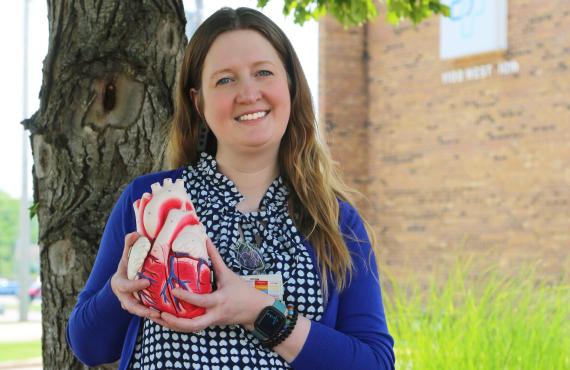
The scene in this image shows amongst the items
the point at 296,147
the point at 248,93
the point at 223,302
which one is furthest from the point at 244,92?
the point at 223,302

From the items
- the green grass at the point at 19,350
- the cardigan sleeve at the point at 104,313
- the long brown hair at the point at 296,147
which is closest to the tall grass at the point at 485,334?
the long brown hair at the point at 296,147

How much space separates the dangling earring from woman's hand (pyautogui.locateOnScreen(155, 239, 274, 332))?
46 cm

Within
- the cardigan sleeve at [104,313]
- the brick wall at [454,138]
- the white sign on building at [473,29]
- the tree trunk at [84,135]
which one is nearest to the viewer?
the cardigan sleeve at [104,313]

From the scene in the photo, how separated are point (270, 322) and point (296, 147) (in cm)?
49

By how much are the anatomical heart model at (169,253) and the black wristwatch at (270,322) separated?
0.13m

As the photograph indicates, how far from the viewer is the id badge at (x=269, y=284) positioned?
198cm

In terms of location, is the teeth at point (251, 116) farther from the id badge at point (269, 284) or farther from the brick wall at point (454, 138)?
the brick wall at point (454, 138)

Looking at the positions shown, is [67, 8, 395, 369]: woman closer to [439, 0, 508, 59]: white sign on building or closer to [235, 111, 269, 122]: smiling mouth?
[235, 111, 269, 122]: smiling mouth

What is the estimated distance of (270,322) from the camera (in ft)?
6.31

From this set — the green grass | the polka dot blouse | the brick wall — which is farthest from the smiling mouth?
the brick wall

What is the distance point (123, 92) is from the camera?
3311mm

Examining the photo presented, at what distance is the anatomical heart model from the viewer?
1823 millimetres

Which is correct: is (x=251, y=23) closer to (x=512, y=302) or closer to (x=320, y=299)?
(x=320, y=299)

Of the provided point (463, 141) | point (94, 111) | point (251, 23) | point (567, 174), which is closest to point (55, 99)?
point (94, 111)
